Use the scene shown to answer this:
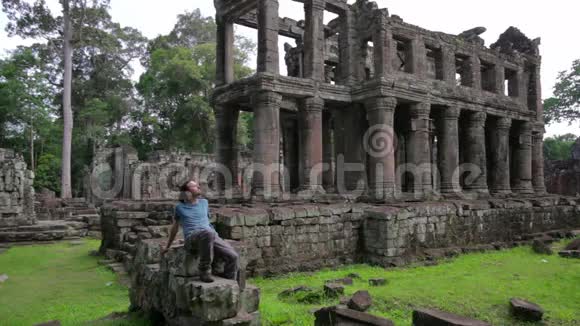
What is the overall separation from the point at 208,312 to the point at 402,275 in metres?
5.31

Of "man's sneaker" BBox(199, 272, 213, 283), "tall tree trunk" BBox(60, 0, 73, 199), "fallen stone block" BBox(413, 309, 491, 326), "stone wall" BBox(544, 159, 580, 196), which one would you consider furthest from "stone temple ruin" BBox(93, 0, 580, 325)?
"tall tree trunk" BBox(60, 0, 73, 199)

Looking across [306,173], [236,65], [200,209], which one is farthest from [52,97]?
[200,209]

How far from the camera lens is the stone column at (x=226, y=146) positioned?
13625 millimetres

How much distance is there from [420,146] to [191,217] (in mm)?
10241

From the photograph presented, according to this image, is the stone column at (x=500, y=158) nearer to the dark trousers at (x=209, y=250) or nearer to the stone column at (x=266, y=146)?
the stone column at (x=266, y=146)

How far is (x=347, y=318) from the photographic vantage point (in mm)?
4582

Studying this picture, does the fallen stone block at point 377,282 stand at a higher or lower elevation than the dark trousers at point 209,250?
lower

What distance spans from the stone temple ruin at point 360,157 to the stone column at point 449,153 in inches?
1.5

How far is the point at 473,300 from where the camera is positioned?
6309 millimetres

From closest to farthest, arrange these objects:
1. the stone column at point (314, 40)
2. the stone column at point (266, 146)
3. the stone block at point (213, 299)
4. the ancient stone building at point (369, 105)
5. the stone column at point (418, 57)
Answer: the stone block at point (213, 299)
the stone column at point (266, 146)
the ancient stone building at point (369, 105)
the stone column at point (314, 40)
the stone column at point (418, 57)

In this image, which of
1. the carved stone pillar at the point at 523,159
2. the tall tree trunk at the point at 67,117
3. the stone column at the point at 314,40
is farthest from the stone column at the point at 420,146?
the tall tree trunk at the point at 67,117

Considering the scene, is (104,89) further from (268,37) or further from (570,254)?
(570,254)

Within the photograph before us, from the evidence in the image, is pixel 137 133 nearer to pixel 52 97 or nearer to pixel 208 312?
pixel 52 97

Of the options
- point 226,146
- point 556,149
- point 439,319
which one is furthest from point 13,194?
point 556,149
